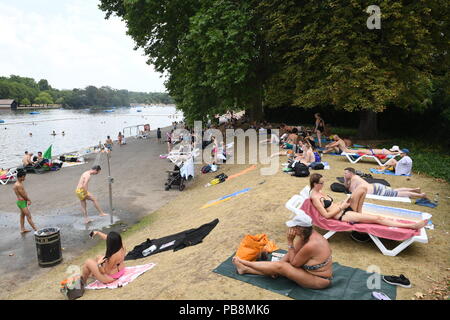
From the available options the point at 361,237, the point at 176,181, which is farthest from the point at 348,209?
the point at 176,181

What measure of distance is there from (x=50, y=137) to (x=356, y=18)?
57383 millimetres

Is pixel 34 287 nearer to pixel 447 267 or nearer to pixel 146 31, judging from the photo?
pixel 447 267

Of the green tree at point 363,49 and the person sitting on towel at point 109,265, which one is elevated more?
the green tree at point 363,49

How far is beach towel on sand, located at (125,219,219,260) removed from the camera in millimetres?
7256

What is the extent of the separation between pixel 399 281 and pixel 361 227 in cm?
131

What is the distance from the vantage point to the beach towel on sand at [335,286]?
451cm

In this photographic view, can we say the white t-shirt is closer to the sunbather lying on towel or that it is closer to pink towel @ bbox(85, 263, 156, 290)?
the sunbather lying on towel

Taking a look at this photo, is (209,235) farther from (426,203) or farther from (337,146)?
(337,146)

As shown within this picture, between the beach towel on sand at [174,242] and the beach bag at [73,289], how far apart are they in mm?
1746

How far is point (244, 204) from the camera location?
9.13 meters

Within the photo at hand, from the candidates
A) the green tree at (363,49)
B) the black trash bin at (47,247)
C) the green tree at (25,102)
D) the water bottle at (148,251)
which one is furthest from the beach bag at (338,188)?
the green tree at (25,102)

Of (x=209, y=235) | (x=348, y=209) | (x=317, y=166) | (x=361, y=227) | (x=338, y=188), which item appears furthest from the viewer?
(x=317, y=166)

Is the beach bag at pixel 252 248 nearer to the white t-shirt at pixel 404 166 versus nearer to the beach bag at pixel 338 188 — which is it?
the beach bag at pixel 338 188

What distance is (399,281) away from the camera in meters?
4.87
